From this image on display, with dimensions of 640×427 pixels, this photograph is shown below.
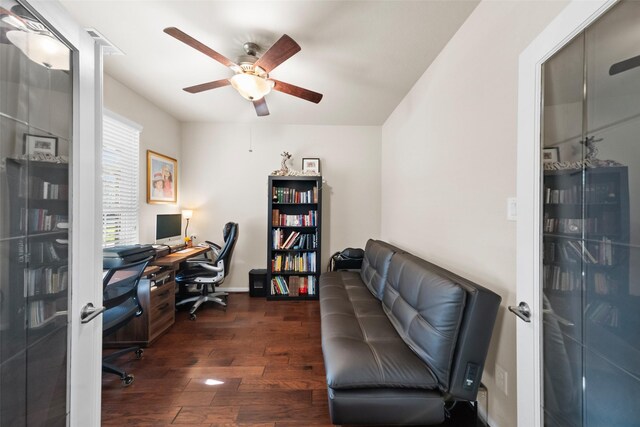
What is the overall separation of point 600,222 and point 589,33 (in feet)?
2.03

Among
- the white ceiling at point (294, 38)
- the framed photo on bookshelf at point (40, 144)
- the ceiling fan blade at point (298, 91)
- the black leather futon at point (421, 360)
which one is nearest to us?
the framed photo on bookshelf at point (40, 144)

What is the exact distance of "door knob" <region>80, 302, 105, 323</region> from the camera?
838 mm

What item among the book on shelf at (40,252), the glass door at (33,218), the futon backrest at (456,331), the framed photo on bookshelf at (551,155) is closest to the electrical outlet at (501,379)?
the futon backrest at (456,331)

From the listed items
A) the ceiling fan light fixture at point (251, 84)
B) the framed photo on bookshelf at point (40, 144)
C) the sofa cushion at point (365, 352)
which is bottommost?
the sofa cushion at point (365, 352)

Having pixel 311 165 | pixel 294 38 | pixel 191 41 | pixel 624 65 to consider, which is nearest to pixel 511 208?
pixel 624 65

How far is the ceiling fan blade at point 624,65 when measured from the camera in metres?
0.61

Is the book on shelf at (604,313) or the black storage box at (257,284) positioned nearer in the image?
the book on shelf at (604,313)

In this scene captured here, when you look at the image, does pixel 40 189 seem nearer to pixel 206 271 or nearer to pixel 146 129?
pixel 206 271

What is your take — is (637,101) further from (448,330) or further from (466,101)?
(448,330)

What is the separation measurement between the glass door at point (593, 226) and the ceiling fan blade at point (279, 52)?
4.27 feet

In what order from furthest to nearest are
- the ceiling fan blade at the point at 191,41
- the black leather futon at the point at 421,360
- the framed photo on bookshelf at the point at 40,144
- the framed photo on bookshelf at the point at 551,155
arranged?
the ceiling fan blade at the point at 191,41
the black leather futon at the point at 421,360
the framed photo on bookshelf at the point at 551,155
the framed photo on bookshelf at the point at 40,144

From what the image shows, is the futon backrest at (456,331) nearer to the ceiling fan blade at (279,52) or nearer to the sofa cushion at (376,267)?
the sofa cushion at (376,267)

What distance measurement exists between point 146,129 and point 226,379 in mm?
2865

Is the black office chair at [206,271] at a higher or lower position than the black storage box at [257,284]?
higher
